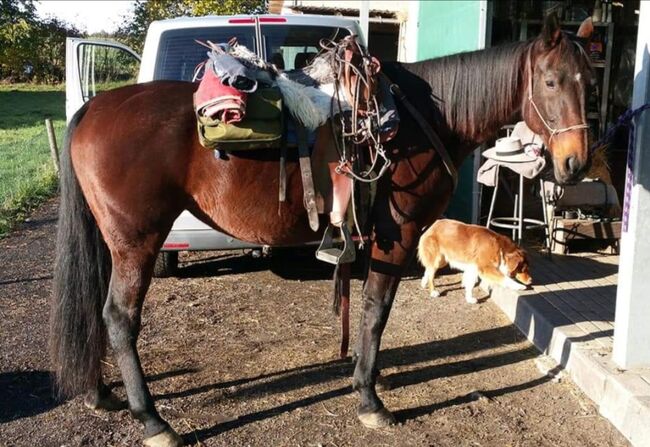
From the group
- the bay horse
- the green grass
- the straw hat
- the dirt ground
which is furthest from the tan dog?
the green grass

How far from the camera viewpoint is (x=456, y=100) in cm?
324

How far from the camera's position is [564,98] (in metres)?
2.87

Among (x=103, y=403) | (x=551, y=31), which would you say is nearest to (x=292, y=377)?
(x=103, y=403)

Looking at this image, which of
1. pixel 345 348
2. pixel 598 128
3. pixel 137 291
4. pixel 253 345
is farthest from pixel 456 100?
pixel 598 128

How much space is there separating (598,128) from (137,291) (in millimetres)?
7099

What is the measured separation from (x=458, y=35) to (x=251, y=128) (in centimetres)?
468

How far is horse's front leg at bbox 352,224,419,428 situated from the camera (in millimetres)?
3246

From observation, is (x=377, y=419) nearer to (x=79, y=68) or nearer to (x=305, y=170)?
(x=305, y=170)

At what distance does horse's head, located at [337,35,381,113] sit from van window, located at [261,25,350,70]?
1877 millimetres

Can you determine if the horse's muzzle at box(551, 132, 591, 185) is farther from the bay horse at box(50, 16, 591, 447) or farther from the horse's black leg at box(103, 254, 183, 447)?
the horse's black leg at box(103, 254, 183, 447)

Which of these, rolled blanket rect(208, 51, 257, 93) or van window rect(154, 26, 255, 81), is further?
van window rect(154, 26, 255, 81)

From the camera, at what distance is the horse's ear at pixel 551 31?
2.82 meters

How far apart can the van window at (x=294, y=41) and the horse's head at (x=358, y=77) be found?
1.88 m

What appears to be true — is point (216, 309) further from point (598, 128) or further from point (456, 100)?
point (598, 128)
